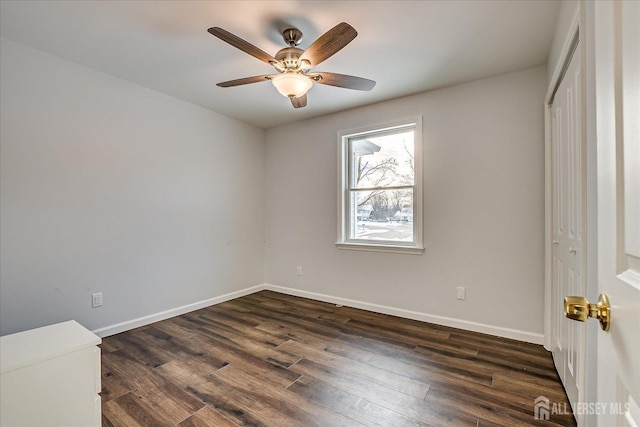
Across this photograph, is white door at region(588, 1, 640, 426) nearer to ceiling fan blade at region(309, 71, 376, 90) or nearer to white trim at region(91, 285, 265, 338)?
ceiling fan blade at region(309, 71, 376, 90)

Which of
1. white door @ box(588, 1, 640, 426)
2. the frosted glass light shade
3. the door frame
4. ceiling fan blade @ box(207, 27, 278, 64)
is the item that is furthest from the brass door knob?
the frosted glass light shade

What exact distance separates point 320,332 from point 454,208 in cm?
181

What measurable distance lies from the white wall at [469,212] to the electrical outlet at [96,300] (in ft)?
7.70

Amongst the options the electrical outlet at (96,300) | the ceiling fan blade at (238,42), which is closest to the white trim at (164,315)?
the electrical outlet at (96,300)

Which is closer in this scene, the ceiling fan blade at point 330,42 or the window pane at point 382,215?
the ceiling fan blade at point 330,42

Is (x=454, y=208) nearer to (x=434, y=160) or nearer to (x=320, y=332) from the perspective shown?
(x=434, y=160)

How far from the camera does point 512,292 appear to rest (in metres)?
2.64

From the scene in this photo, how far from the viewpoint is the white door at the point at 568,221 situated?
57.2 inches

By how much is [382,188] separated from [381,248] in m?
0.71

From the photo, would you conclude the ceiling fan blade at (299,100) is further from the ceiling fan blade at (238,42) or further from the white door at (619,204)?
the white door at (619,204)

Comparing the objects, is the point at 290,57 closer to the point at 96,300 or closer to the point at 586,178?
the point at 586,178

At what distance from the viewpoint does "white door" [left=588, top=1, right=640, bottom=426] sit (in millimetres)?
467

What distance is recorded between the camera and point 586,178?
127 centimetres

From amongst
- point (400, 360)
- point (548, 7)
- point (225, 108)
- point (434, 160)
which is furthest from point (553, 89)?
point (225, 108)
